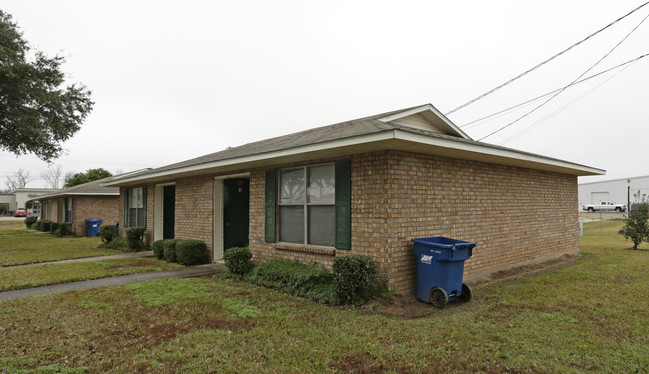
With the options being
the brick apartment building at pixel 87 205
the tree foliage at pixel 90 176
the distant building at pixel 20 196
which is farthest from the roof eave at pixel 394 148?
the distant building at pixel 20 196

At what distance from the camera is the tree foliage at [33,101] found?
15062 mm

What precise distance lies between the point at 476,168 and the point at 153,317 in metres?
6.90

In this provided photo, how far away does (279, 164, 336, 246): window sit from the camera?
273 inches

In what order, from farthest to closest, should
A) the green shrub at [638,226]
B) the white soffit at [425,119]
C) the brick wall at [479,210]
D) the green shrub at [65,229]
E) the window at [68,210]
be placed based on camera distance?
1. the window at [68,210]
2. the green shrub at [65,229]
3. the green shrub at [638,226]
4. the white soffit at [425,119]
5. the brick wall at [479,210]

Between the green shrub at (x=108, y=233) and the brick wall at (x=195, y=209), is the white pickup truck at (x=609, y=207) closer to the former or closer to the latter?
the brick wall at (x=195, y=209)

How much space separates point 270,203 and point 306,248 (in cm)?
154

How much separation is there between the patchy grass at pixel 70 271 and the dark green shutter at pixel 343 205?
18.1 ft

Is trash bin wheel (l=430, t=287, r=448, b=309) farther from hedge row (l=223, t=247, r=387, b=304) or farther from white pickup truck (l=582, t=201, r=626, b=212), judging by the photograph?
white pickup truck (l=582, t=201, r=626, b=212)

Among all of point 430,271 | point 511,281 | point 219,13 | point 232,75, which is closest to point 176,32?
point 219,13

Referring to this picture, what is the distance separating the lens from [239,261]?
7816mm

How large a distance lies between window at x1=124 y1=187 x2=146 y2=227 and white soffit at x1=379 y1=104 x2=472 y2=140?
35.1 ft

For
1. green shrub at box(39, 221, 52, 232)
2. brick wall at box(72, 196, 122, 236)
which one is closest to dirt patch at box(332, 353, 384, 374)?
brick wall at box(72, 196, 122, 236)

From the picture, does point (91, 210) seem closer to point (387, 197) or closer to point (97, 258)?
point (97, 258)

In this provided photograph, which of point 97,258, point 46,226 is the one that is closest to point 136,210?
point 97,258
